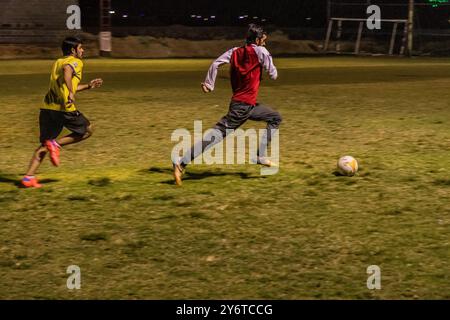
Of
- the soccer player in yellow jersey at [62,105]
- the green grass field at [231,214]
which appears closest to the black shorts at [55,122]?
the soccer player in yellow jersey at [62,105]

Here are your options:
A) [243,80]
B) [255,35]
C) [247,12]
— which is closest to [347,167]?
[243,80]

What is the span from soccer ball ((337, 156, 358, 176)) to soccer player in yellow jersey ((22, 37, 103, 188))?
3.03 metres

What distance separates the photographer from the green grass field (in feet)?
18.8

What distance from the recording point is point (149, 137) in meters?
12.5

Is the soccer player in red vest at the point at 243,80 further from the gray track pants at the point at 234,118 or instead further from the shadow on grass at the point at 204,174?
the shadow on grass at the point at 204,174

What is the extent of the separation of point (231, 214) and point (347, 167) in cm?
230

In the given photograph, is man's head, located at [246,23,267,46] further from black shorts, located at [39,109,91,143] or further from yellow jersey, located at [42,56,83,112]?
black shorts, located at [39,109,91,143]

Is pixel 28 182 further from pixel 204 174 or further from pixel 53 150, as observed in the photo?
pixel 204 174

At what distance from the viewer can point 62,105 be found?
8.76m

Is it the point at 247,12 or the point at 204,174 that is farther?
the point at 247,12

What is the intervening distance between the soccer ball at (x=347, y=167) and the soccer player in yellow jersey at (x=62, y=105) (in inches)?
119

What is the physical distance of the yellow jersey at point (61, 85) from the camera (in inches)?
340

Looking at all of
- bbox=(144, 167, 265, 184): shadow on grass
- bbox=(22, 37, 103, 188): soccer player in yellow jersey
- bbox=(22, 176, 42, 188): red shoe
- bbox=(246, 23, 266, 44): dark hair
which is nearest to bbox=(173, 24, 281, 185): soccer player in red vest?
bbox=(246, 23, 266, 44): dark hair
